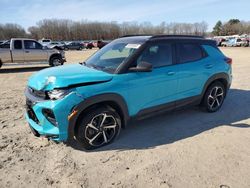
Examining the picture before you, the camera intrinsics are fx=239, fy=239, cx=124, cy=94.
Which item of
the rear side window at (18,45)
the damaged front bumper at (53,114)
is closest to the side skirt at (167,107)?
the damaged front bumper at (53,114)

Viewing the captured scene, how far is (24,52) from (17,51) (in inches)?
14.9

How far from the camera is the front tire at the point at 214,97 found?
17.7ft

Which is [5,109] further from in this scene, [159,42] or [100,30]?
[100,30]

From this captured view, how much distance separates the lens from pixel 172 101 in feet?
15.3

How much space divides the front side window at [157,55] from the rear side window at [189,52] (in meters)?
0.32

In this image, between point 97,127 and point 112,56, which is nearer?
point 97,127

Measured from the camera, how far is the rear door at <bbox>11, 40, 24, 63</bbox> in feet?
45.6

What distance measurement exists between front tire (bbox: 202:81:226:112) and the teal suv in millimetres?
54

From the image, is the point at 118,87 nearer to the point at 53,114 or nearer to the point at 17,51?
the point at 53,114

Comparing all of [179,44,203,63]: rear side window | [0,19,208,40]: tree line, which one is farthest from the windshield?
[0,19,208,40]: tree line

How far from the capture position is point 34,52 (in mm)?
14398

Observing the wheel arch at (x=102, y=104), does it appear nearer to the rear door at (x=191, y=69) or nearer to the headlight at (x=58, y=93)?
the headlight at (x=58, y=93)

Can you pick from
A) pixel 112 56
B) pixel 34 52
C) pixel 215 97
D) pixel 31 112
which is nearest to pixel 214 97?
pixel 215 97

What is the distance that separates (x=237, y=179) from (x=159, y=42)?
2622mm
